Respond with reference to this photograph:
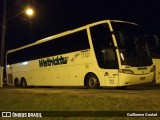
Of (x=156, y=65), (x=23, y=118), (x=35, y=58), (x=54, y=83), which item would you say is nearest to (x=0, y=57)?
(x=35, y=58)

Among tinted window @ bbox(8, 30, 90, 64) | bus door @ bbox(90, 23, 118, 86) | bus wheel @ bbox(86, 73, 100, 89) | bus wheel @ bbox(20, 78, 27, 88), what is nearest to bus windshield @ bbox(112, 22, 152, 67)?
bus door @ bbox(90, 23, 118, 86)

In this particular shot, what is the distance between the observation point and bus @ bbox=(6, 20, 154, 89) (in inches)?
601

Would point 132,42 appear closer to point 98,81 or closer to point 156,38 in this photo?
point 156,38

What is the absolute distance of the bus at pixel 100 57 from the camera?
15258mm

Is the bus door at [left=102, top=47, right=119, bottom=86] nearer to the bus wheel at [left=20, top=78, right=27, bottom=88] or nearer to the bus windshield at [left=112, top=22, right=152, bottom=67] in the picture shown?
the bus windshield at [left=112, top=22, right=152, bottom=67]

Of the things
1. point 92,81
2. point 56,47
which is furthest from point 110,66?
point 56,47

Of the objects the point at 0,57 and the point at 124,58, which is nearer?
the point at 124,58

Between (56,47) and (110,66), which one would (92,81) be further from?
(56,47)

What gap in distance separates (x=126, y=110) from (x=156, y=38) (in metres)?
7.71

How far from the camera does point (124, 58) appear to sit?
49.8 feet

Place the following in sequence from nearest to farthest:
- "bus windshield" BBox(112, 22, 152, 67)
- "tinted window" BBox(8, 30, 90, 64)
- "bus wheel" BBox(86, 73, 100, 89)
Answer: "bus windshield" BBox(112, 22, 152, 67) < "bus wheel" BBox(86, 73, 100, 89) < "tinted window" BBox(8, 30, 90, 64)

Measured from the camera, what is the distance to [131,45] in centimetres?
1555

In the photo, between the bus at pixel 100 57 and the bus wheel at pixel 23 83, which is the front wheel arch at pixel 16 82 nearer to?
the bus wheel at pixel 23 83

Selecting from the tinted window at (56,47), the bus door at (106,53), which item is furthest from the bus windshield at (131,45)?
the tinted window at (56,47)
